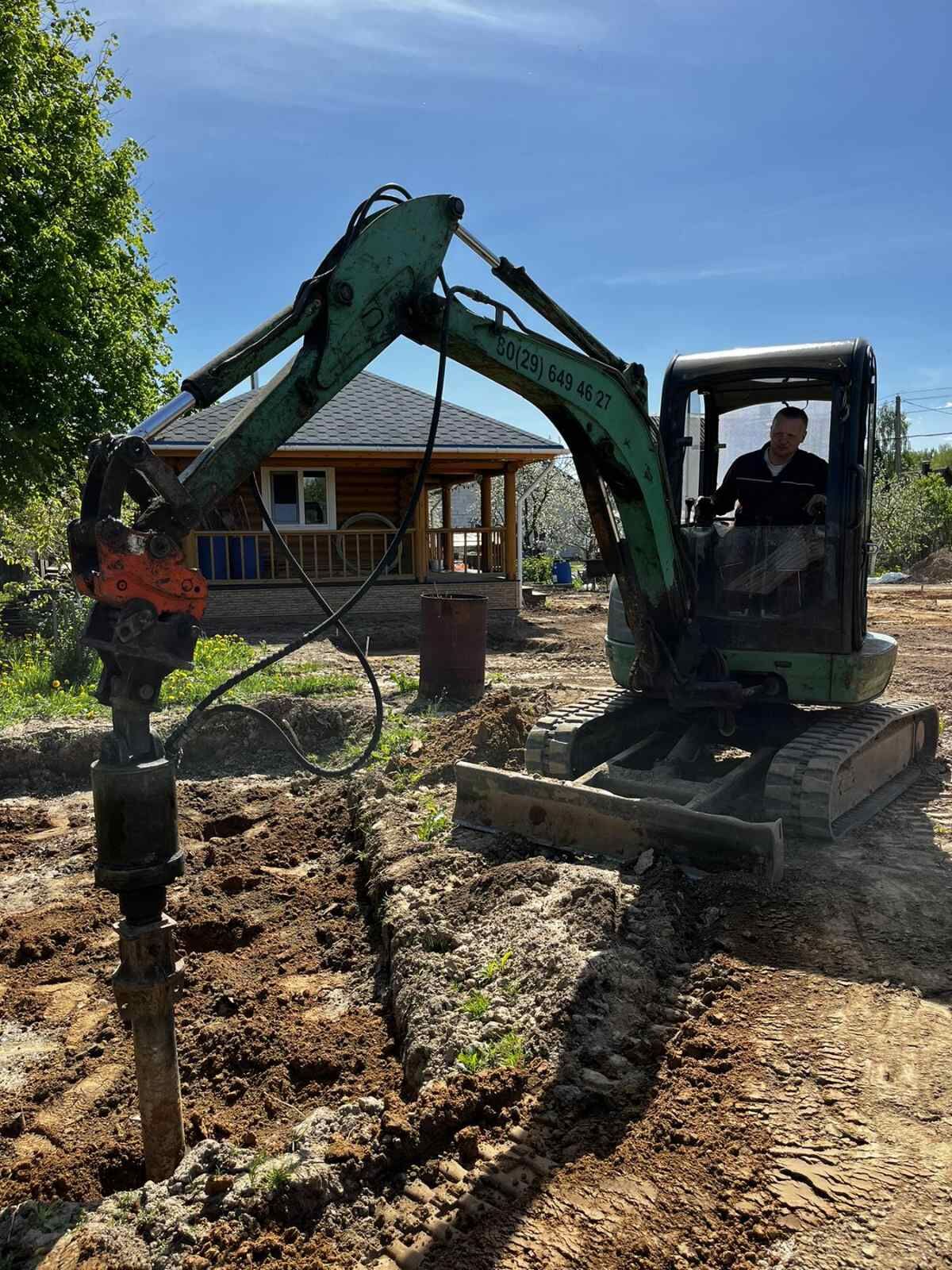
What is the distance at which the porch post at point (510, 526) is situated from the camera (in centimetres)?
1750

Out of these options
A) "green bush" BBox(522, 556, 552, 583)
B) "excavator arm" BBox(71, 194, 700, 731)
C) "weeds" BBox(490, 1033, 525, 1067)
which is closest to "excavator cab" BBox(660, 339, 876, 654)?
"excavator arm" BBox(71, 194, 700, 731)

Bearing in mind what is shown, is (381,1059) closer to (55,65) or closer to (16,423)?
(16,423)

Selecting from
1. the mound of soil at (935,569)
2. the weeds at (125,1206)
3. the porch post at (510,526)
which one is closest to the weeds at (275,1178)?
the weeds at (125,1206)

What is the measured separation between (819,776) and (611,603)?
173 cm

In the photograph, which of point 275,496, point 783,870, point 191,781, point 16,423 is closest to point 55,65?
point 16,423

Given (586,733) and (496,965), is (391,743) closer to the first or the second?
(586,733)

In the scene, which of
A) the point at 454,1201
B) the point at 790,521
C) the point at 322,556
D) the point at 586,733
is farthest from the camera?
the point at 322,556

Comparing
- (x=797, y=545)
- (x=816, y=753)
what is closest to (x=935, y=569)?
(x=797, y=545)

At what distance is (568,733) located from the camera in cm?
560

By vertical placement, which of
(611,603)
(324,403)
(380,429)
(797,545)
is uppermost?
(380,429)

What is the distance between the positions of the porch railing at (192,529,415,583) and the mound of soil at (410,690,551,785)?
31.1 ft

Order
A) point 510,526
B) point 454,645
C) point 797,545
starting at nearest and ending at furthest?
1. point 797,545
2. point 454,645
3. point 510,526

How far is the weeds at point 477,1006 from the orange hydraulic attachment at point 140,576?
185 centimetres

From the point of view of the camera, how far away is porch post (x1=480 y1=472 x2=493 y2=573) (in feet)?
61.4
